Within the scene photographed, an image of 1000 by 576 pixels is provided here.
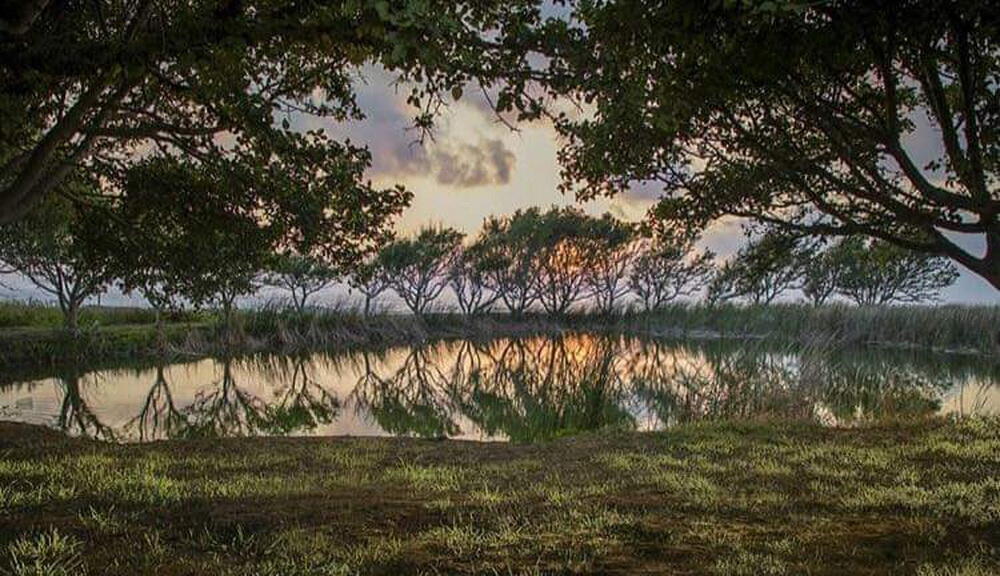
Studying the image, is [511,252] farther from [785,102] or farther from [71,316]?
[785,102]

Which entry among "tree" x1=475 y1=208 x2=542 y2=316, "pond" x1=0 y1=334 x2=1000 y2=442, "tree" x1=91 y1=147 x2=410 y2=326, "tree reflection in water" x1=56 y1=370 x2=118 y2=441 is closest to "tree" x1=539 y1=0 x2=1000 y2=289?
"tree" x1=91 y1=147 x2=410 y2=326

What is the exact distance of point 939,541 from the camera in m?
4.49

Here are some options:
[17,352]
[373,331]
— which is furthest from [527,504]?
[373,331]

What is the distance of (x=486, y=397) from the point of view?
1725 centimetres

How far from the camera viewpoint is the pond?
1289cm

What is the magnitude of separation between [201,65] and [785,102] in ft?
17.7

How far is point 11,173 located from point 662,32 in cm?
934

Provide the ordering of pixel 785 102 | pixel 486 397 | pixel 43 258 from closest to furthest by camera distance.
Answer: pixel 785 102, pixel 486 397, pixel 43 258

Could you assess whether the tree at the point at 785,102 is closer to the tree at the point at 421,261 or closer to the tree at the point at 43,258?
the tree at the point at 43,258

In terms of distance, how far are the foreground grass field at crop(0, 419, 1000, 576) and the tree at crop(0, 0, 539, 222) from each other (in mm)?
2597

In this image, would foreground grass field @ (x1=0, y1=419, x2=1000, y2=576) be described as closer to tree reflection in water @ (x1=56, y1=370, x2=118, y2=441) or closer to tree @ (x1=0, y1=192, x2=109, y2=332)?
tree reflection in water @ (x1=56, y1=370, x2=118, y2=441)

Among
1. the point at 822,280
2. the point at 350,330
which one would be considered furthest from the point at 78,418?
the point at 822,280

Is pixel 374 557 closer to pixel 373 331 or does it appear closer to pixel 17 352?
pixel 17 352

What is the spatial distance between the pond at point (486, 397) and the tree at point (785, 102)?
4971mm
